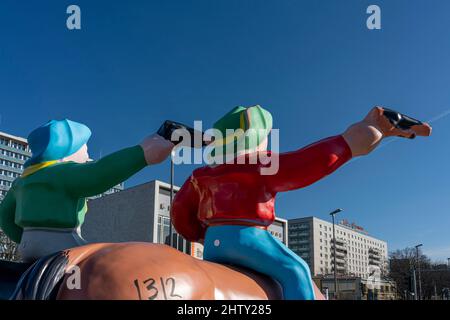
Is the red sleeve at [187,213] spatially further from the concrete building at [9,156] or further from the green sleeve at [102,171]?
the concrete building at [9,156]

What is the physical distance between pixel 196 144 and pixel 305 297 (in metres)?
1.36

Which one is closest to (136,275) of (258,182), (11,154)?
(258,182)

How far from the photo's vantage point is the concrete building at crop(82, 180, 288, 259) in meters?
27.8

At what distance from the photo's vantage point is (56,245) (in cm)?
334

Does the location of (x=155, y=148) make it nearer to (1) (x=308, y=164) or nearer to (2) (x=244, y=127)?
(2) (x=244, y=127)

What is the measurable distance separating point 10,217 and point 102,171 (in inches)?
47.2

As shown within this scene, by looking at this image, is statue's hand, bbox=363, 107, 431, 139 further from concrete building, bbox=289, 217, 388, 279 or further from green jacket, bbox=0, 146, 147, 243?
concrete building, bbox=289, 217, 388, 279

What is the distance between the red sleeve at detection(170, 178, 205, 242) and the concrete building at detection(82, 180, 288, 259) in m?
22.5

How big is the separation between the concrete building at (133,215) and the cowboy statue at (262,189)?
905 inches

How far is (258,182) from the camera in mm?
2984

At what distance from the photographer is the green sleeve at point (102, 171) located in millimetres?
3223

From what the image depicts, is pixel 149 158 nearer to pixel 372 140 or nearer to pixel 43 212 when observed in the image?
pixel 43 212
